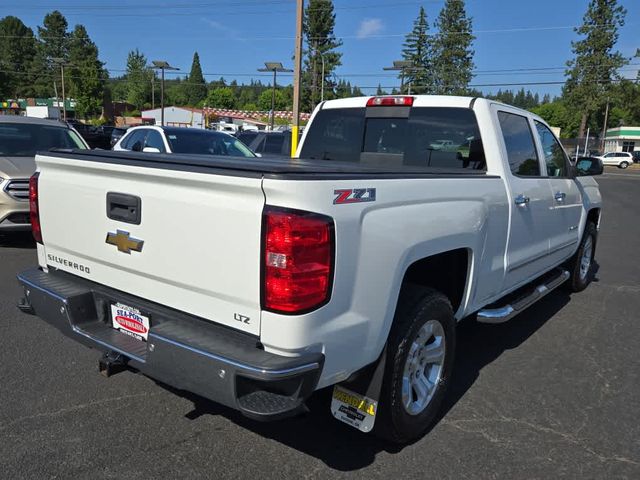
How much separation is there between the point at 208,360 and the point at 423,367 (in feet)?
4.73

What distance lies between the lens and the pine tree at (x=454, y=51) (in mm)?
71312

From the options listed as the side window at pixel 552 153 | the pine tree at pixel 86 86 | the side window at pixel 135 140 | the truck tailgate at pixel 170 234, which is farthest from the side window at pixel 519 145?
the pine tree at pixel 86 86

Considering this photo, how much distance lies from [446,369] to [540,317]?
2.72 m

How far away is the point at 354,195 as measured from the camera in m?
2.32

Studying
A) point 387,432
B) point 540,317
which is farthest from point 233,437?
point 540,317

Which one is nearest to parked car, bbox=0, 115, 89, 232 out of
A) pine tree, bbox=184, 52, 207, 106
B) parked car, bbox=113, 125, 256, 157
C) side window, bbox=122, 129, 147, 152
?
parked car, bbox=113, 125, 256, 157

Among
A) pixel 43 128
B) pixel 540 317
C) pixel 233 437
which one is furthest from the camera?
pixel 43 128

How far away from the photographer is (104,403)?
336 centimetres

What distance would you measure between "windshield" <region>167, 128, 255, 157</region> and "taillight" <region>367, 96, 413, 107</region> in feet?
17.7

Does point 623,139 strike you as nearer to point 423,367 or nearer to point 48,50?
point 423,367

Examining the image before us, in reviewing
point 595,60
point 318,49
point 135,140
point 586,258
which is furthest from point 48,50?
point 586,258

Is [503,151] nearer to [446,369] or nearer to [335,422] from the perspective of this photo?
[446,369]

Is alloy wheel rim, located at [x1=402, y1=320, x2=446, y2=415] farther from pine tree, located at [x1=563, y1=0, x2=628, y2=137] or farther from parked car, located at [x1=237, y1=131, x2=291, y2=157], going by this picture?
pine tree, located at [x1=563, y1=0, x2=628, y2=137]

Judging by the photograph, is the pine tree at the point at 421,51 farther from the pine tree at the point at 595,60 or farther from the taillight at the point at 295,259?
the taillight at the point at 295,259
